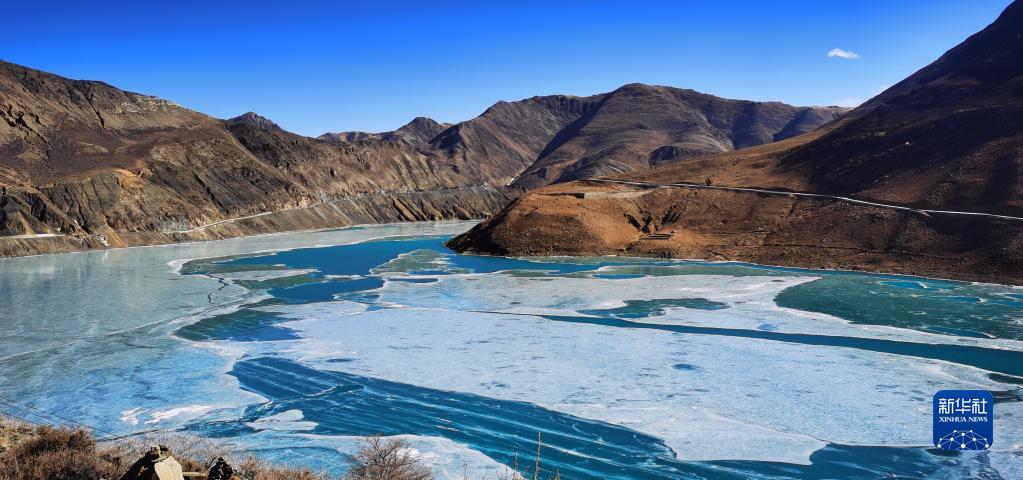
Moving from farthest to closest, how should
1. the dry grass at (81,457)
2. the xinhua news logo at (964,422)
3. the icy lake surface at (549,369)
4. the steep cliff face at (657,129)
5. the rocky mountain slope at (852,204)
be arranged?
the steep cliff face at (657,129) → the rocky mountain slope at (852,204) → the icy lake surface at (549,369) → the xinhua news logo at (964,422) → the dry grass at (81,457)

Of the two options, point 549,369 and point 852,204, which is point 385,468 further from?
→ point 852,204

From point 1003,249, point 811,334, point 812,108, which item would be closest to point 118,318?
point 811,334

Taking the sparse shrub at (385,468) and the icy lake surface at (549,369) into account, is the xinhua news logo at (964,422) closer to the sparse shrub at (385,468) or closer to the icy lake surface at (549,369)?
the icy lake surface at (549,369)

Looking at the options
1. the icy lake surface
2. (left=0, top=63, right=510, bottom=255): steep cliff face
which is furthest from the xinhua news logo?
(left=0, top=63, right=510, bottom=255): steep cliff face

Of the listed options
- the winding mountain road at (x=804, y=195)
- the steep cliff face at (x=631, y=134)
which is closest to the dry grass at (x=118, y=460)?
the winding mountain road at (x=804, y=195)

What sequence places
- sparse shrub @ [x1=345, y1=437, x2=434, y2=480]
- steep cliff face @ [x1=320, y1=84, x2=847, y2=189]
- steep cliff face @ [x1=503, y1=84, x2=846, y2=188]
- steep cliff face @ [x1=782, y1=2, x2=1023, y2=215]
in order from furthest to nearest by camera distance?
steep cliff face @ [x1=320, y1=84, x2=847, y2=189] → steep cliff face @ [x1=503, y1=84, x2=846, y2=188] → steep cliff face @ [x1=782, y1=2, x2=1023, y2=215] → sparse shrub @ [x1=345, y1=437, x2=434, y2=480]

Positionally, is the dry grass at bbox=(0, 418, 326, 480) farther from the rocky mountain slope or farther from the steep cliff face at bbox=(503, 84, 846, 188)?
the steep cliff face at bbox=(503, 84, 846, 188)

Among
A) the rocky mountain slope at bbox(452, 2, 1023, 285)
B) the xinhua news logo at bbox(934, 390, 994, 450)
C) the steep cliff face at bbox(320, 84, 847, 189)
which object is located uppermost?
the steep cliff face at bbox(320, 84, 847, 189)
